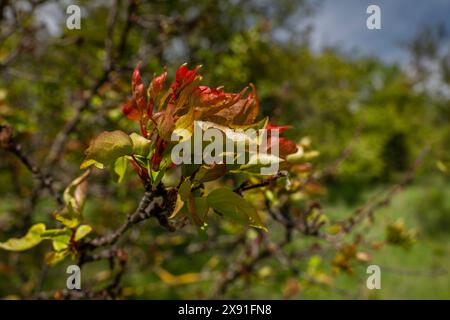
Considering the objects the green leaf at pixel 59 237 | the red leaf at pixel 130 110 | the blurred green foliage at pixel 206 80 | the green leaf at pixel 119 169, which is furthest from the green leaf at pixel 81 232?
the blurred green foliage at pixel 206 80

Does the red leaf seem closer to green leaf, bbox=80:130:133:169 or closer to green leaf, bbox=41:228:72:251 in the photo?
green leaf, bbox=80:130:133:169

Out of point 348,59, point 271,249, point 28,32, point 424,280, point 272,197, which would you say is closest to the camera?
point 272,197

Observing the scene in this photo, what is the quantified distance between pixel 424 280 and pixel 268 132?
500 centimetres

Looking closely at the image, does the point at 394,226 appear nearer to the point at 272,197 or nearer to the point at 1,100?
the point at 272,197

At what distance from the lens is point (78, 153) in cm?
226

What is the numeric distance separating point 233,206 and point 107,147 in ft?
0.72

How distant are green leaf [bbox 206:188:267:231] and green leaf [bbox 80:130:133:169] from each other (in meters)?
0.16

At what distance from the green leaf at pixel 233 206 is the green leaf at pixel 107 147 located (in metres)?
0.16

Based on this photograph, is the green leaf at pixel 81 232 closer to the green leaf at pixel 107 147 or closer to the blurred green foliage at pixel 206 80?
the green leaf at pixel 107 147

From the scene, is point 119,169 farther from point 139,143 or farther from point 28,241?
point 28,241

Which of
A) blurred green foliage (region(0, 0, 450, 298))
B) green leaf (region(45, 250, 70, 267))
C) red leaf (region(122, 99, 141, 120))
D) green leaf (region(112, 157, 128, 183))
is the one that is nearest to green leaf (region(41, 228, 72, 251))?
green leaf (region(45, 250, 70, 267))

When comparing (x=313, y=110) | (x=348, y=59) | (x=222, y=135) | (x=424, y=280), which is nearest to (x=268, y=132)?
(x=222, y=135)

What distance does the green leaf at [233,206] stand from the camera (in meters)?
0.65

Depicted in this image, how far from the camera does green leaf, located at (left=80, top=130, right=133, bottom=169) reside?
0.61 metres
